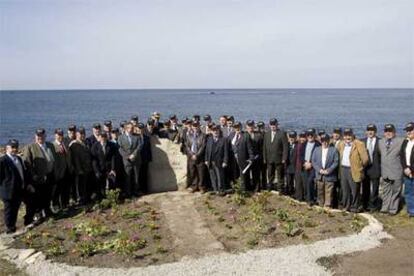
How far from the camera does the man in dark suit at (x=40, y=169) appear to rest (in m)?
12.4

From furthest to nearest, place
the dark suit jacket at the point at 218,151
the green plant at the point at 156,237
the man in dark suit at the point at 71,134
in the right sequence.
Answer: the dark suit jacket at the point at 218,151 < the man in dark suit at the point at 71,134 < the green plant at the point at 156,237

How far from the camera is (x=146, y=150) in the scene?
14445 millimetres

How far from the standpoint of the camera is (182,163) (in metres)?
15.2

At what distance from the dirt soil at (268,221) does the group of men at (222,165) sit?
2.25 ft

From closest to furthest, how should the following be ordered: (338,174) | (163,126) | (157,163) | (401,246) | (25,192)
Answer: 1. (401,246)
2. (25,192)
3. (338,174)
4. (157,163)
5. (163,126)

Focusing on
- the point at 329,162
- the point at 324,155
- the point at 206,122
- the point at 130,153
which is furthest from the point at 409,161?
the point at 130,153

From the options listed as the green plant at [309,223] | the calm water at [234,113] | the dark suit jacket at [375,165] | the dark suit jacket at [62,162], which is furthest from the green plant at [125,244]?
the calm water at [234,113]

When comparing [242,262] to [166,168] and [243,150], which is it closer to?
[243,150]

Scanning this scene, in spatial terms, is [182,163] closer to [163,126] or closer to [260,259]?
[163,126]

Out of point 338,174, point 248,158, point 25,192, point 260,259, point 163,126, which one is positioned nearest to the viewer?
point 260,259

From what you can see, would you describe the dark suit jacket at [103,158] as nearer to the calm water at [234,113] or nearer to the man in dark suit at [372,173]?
the man in dark suit at [372,173]

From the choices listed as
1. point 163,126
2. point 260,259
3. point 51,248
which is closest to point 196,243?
point 260,259

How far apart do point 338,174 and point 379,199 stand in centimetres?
145

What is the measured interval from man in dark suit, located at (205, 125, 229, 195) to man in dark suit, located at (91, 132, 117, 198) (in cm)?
254
